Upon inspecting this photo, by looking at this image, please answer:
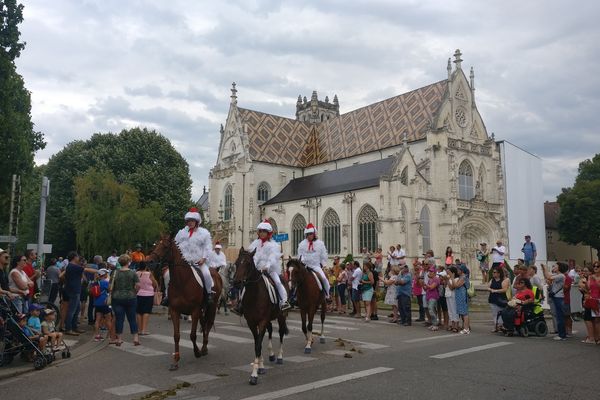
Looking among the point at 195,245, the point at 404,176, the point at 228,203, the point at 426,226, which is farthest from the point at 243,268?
the point at 228,203

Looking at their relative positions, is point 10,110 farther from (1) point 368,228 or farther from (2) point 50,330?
(1) point 368,228

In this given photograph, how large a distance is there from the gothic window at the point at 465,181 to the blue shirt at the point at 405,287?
3182cm

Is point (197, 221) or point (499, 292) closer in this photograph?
point (197, 221)

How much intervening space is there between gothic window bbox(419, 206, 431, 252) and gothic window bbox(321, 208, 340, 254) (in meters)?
6.98

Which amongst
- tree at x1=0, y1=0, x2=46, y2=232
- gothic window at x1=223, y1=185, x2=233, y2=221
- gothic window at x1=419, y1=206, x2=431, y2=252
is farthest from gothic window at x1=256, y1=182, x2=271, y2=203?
tree at x1=0, y1=0, x2=46, y2=232

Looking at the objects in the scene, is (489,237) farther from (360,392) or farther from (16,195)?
(360,392)

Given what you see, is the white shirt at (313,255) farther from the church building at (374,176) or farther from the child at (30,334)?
the church building at (374,176)

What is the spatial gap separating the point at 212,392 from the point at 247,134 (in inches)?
1936

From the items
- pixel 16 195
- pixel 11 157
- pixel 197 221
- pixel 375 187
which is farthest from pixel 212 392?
pixel 375 187

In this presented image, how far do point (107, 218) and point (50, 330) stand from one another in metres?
24.4

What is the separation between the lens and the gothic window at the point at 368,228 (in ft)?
135

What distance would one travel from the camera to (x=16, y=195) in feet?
61.2

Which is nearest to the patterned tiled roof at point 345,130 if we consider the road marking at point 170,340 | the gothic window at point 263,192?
the gothic window at point 263,192

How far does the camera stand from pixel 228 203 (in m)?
55.2
